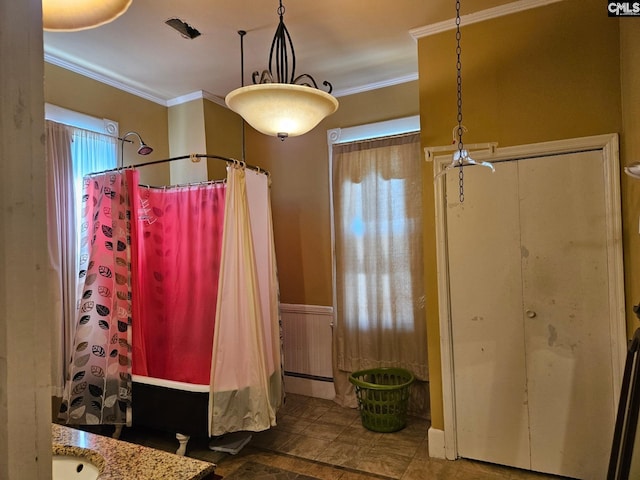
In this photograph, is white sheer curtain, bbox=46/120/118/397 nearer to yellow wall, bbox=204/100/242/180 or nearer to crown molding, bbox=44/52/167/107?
crown molding, bbox=44/52/167/107

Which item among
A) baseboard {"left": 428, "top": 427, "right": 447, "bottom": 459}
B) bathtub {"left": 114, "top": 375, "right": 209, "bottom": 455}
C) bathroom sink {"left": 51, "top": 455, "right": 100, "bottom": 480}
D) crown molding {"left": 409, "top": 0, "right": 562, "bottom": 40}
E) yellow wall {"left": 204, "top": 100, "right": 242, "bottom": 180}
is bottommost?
baseboard {"left": 428, "top": 427, "right": 447, "bottom": 459}

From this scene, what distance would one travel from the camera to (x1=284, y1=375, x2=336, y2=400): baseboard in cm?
380

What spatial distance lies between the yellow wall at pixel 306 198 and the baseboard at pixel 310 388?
28.5 inches

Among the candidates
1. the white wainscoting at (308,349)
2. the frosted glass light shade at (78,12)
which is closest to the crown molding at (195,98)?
the white wainscoting at (308,349)

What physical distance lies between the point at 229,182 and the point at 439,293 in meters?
1.53

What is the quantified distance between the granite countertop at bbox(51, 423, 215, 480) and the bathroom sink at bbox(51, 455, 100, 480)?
0.01 meters

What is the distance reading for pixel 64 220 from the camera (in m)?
2.86

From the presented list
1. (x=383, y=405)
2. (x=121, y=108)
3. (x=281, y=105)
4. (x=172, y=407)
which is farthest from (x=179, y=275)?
(x=281, y=105)

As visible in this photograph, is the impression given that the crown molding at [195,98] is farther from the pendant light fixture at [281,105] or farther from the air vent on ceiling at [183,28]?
the pendant light fixture at [281,105]

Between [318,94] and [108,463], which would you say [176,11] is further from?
[108,463]

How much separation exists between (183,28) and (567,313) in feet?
9.33

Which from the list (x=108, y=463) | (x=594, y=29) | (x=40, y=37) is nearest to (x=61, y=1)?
(x=40, y=37)

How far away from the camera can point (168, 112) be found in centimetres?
383
